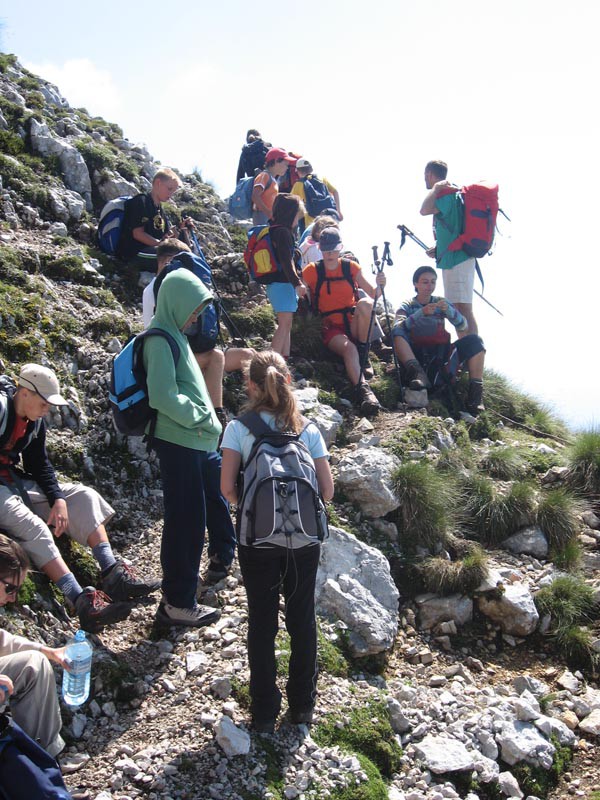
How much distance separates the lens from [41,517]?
5598mm

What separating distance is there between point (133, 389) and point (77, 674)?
2.09 metres

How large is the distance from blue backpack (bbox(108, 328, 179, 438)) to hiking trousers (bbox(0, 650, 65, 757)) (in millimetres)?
1872

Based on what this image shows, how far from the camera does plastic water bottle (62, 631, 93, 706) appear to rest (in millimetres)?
4449

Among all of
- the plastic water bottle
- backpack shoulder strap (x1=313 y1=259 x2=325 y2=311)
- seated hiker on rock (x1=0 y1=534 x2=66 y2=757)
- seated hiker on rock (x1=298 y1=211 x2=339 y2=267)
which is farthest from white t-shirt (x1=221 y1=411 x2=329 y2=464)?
seated hiker on rock (x1=298 y1=211 x2=339 y2=267)

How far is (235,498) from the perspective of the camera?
477cm

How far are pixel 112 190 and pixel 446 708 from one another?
424 inches

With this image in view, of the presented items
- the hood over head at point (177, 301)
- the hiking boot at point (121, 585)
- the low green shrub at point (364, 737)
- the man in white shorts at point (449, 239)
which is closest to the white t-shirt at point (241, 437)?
the hood over head at point (177, 301)

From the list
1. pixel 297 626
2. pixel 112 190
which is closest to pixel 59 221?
pixel 112 190

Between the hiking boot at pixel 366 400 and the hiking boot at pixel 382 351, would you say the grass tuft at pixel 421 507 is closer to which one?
the hiking boot at pixel 366 400

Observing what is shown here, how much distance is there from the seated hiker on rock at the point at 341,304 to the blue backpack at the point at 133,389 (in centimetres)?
544

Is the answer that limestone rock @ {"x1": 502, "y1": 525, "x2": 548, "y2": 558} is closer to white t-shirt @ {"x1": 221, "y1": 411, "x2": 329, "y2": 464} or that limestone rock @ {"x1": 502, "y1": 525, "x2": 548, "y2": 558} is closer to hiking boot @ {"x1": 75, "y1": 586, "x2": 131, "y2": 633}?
white t-shirt @ {"x1": 221, "y1": 411, "x2": 329, "y2": 464}

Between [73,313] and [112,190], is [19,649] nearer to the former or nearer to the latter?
[73,313]

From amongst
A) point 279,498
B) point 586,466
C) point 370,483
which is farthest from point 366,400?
point 279,498

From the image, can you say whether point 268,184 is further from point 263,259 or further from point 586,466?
point 586,466
